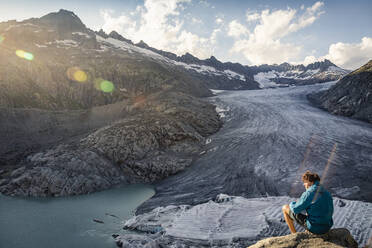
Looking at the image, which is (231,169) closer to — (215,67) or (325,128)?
(325,128)

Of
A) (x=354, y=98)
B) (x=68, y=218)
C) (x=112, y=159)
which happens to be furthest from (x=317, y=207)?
(x=354, y=98)

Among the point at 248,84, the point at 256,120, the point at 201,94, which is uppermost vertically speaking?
the point at 248,84

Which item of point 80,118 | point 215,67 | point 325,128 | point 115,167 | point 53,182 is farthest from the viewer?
point 215,67

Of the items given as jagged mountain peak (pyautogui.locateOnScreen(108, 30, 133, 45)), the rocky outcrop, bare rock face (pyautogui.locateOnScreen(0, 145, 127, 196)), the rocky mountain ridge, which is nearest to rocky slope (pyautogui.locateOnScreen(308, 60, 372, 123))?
the rocky outcrop

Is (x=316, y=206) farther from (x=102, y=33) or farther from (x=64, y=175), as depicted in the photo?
(x=102, y=33)

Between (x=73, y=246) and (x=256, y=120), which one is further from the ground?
(x=256, y=120)

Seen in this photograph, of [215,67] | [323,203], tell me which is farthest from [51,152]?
[215,67]
